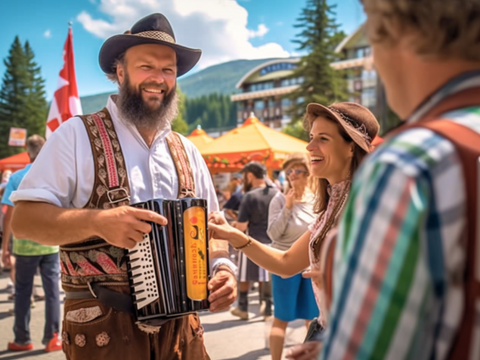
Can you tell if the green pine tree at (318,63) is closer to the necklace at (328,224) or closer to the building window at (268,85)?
the necklace at (328,224)

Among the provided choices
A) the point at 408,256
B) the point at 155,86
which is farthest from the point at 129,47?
the point at 408,256

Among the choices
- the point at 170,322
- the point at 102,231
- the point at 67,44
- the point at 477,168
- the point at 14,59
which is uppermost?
the point at 14,59

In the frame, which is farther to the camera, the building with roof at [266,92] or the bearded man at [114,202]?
the building with roof at [266,92]

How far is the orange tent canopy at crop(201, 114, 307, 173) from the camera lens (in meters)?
9.38

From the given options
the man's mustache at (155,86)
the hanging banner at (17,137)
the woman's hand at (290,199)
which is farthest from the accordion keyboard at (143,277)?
the hanging banner at (17,137)

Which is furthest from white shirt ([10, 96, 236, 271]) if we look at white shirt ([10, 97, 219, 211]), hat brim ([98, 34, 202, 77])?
hat brim ([98, 34, 202, 77])

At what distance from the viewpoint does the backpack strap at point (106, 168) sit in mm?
1914

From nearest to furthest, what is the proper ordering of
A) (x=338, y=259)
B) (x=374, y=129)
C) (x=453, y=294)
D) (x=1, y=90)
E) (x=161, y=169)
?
(x=453, y=294) → (x=338, y=259) → (x=161, y=169) → (x=374, y=129) → (x=1, y=90)

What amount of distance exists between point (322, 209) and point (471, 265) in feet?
5.68

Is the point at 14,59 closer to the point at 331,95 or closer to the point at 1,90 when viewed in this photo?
the point at 1,90

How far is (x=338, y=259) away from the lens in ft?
2.47

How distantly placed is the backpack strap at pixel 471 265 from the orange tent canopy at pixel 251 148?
8.60 meters

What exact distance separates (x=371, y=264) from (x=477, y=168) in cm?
19

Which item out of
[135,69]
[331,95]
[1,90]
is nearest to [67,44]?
[135,69]
